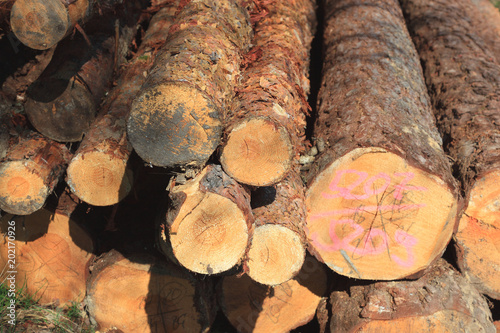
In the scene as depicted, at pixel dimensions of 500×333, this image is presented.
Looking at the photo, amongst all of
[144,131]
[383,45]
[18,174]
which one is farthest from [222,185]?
[383,45]

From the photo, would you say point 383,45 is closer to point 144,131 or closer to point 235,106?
point 235,106

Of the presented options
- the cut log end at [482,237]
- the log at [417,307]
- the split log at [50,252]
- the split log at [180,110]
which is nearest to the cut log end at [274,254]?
the split log at [180,110]

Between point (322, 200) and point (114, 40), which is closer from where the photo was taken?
point (322, 200)

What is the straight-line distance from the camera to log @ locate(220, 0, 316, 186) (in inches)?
79.9

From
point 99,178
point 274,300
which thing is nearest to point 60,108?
point 99,178

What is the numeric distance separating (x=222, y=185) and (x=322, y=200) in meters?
0.79

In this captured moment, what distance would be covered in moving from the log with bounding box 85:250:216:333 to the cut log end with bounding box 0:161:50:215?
2.18 ft

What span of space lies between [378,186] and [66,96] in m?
2.10

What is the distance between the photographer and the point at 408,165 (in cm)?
235

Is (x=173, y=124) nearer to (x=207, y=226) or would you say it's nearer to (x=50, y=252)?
(x=207, y=226)

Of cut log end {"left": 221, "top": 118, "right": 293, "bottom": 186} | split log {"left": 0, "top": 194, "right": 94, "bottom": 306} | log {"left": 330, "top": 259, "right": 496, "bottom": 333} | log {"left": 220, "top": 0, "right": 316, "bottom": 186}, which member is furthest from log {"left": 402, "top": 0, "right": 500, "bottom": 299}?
split log {"left": 0, "top": 194, "right": 94, "bottom": 306}

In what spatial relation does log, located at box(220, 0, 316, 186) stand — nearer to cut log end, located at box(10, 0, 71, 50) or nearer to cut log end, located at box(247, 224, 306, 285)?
cut log end, located at box(247, 224, 306, 285)

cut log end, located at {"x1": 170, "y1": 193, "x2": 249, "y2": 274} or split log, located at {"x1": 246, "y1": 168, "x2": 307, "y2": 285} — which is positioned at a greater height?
cut log end, located at {"x1": 170, "y1": 193, "x2": 249, "y2": 274}

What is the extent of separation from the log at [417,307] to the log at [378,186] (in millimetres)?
131
